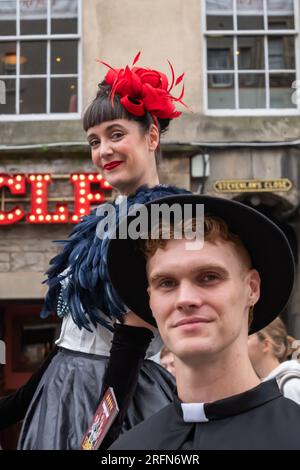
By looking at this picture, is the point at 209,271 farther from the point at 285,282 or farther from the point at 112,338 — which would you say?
the point at 112,338

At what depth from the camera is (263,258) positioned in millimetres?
1441

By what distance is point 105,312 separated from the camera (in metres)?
1.89

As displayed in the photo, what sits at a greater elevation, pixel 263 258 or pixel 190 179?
pixel 190 179

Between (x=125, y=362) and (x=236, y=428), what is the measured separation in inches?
21.7

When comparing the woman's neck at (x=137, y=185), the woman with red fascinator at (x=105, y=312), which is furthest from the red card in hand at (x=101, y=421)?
the woman's neck at (x=137, y=185)

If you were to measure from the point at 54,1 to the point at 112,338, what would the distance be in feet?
20.0

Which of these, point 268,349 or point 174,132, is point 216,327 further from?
point 174,132

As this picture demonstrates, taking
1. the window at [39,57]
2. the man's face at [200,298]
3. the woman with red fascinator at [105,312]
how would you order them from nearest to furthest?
the man's face at [200,298] → the woman with red fascinator at [105,312] → the window at [39,57]

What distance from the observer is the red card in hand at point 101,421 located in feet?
5.42

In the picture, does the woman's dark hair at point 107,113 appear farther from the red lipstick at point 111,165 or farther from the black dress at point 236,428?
the black dress at point 236,428

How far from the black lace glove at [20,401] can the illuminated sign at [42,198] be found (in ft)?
15.4

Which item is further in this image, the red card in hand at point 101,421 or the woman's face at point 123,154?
the woman's face at point 123,154

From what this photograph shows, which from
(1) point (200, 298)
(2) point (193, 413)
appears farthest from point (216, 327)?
(2) point (193, 413)
